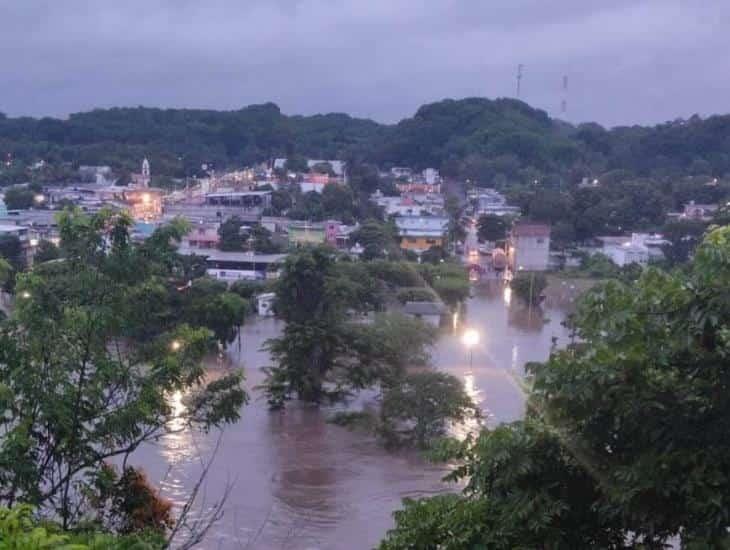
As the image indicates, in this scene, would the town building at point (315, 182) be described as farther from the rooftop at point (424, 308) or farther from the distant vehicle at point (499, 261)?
the rooftop at point (424, 308)

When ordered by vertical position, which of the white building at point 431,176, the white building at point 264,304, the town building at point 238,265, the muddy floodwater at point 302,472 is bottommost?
the muddy floodwater at point 302,472

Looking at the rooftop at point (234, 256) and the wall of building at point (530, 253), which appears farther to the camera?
the wall of building at point (530, 253)

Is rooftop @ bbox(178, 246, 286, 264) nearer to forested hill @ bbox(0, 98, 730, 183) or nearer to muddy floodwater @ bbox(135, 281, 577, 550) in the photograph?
muddy floodwater @ bbox(135, 281, 577, 550)

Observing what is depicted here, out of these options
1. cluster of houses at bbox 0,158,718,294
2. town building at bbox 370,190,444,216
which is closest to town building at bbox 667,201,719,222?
cluster of houses at bbox 0,158,718,294

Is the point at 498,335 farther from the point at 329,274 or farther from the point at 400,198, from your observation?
the point at 400,198

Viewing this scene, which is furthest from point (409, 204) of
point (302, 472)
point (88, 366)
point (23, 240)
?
point (88, 366)

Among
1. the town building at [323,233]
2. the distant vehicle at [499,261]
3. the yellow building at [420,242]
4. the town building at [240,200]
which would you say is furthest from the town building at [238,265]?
the town building at [240,200]
